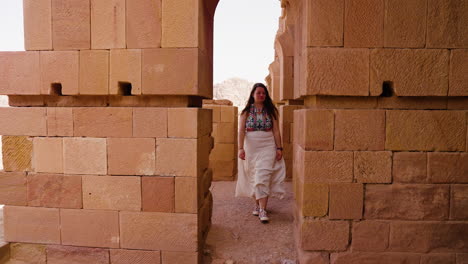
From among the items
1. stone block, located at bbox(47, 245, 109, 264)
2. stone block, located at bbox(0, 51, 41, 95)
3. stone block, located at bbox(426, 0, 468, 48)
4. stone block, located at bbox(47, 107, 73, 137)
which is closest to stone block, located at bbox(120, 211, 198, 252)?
stone block, located at bbox(47, 245, 109, 264)

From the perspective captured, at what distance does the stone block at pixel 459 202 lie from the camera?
3.20m

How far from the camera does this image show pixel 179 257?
11.3 ft

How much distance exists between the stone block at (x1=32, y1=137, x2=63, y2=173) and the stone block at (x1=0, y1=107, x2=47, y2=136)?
10 cm

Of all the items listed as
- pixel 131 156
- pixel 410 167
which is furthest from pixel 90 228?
pixel 410 167

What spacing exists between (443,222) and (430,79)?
1441 millimetres

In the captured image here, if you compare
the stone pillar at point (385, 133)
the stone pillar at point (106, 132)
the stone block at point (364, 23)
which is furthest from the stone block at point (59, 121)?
the stone block at point (364, 23)

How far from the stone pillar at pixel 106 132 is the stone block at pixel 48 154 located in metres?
0.01

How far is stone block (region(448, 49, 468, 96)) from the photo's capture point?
10.2 ft

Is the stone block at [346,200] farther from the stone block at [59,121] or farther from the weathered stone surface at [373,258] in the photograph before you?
the stone block at [59,121]

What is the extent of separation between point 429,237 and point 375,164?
0.92 meters

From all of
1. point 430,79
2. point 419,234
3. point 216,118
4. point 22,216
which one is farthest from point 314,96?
point 216,118

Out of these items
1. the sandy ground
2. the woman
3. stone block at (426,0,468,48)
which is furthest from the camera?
the woman

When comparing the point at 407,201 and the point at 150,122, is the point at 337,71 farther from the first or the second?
the point at 150,122

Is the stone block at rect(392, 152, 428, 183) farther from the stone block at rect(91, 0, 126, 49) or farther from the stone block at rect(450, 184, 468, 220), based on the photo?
the stone block at rect(91, 0, 126, 49)
